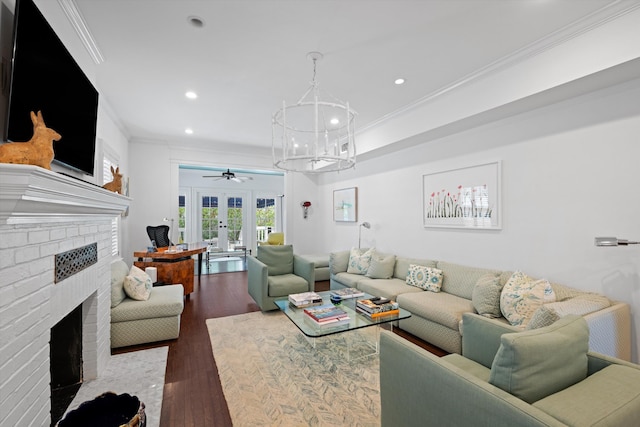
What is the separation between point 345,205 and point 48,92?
16.1 feet

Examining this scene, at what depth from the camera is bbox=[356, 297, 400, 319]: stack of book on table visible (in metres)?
2.75

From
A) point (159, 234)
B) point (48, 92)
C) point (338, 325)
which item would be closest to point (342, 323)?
point (338, 325)

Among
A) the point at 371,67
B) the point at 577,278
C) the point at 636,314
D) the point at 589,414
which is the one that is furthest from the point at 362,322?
the point at 371,67

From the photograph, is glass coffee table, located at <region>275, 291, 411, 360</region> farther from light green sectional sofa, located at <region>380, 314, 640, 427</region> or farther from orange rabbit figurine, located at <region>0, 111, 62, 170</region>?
orange rabbit figurine, located at <region>0, 111, 62, 170</region>

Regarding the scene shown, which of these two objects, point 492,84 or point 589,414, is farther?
point 492,84

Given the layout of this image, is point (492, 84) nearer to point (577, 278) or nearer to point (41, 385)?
point (577, 278)

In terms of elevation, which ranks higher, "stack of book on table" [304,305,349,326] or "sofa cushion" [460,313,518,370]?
"sofa cushion" [460,313,518,370]

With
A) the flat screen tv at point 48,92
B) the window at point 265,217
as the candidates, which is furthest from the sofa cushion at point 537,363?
the window at point 265,217

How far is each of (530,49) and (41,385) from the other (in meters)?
4.05

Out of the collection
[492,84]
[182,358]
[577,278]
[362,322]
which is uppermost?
[492,84]

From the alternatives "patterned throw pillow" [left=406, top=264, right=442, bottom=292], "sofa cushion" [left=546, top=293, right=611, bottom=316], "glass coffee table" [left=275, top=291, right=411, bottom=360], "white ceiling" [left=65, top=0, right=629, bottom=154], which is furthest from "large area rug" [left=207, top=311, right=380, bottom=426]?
"white ceiling" [left=65, top=0, right=629, bottom=154]

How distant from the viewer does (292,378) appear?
2.42 m

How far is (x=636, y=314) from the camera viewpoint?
2.32m

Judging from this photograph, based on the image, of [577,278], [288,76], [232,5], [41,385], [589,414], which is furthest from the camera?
[288,76]
